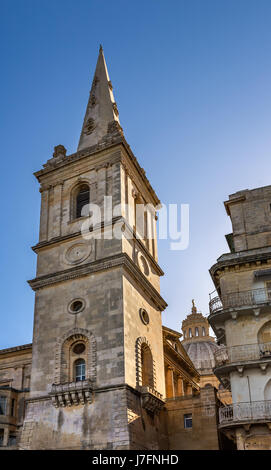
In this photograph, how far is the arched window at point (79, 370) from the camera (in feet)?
102

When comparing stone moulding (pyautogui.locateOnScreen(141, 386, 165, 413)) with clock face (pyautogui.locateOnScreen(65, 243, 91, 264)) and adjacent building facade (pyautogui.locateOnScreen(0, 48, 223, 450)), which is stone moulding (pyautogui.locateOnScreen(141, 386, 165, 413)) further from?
clock face (pyautogui.locateOnScreen(65, 243, 91, 264))

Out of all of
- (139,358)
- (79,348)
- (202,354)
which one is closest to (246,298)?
(139,358)

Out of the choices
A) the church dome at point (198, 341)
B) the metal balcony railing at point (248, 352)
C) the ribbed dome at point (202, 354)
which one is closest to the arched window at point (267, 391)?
the metal balcony railing at point (248, 352)

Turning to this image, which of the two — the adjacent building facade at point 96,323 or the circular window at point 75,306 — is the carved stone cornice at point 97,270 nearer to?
the adjacent building facade at point 96,323

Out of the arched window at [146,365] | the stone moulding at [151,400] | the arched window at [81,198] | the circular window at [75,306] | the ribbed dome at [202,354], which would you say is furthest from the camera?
the ribbed dome at [202,354]

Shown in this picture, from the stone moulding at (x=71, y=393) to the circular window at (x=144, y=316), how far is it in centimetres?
633

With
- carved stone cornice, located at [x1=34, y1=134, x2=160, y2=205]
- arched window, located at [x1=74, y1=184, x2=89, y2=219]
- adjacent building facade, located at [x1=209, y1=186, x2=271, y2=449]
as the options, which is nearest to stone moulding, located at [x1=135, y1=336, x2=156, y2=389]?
adjacent building facade, located at [x1=209, y1=186, x2=271, y2=449]

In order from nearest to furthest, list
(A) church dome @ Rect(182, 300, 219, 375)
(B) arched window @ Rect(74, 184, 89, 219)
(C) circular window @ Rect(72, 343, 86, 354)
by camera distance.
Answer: (C) circular window @ Rect(72, 343, 86, 354), (B) arched window @ Rect(74, 184, 89, 219), (A) church dome @ Rect(182, 300, 219, 375)

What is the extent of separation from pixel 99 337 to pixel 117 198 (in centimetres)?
958

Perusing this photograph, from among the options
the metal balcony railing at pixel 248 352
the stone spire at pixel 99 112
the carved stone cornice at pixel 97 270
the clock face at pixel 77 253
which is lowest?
the metal balcony railing at pixel 248 352

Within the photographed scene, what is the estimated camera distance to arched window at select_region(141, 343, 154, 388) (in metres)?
33.7

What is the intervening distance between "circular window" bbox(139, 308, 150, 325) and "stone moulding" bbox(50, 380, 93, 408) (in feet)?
20.8

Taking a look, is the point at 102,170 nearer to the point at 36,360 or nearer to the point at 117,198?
the point at 117,198

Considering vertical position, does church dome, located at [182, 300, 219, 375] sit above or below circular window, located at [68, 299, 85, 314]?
above
